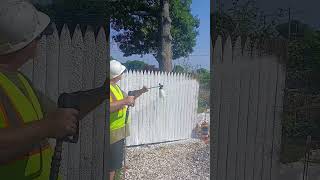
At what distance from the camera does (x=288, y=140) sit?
1968 millimetres

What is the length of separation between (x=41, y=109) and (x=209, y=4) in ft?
2.81

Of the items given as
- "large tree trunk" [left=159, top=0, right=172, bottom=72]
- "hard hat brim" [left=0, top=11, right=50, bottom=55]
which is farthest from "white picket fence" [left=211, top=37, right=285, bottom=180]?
"hard hat brim" [left=0, top=11, right=50, bottom=55]

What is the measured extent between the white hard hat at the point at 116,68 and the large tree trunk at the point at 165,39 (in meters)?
0.18

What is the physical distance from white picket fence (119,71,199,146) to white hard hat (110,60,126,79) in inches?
1.3

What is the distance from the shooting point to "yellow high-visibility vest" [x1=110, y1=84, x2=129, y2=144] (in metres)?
2.05

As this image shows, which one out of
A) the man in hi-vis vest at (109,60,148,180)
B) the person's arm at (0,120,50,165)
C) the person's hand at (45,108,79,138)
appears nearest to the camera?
the person's arm at (0,120,50,165)

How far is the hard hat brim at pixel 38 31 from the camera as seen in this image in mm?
1841

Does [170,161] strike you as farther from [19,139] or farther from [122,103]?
[19,139]

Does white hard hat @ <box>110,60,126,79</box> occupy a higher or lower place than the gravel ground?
higher

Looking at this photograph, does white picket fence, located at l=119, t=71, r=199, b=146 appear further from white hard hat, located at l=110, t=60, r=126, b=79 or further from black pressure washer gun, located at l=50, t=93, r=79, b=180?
black pressure washer gun, located at l=50, t=93, r=79, b=180

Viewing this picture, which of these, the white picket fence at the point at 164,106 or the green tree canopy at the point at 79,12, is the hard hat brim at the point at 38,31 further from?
the white picket fence at the point at 164,106

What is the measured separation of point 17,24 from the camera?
1.80m

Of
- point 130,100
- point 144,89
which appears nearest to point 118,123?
point 130,100

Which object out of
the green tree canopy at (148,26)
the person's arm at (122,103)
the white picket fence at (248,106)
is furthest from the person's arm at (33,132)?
the white picket fence at (248,106)
